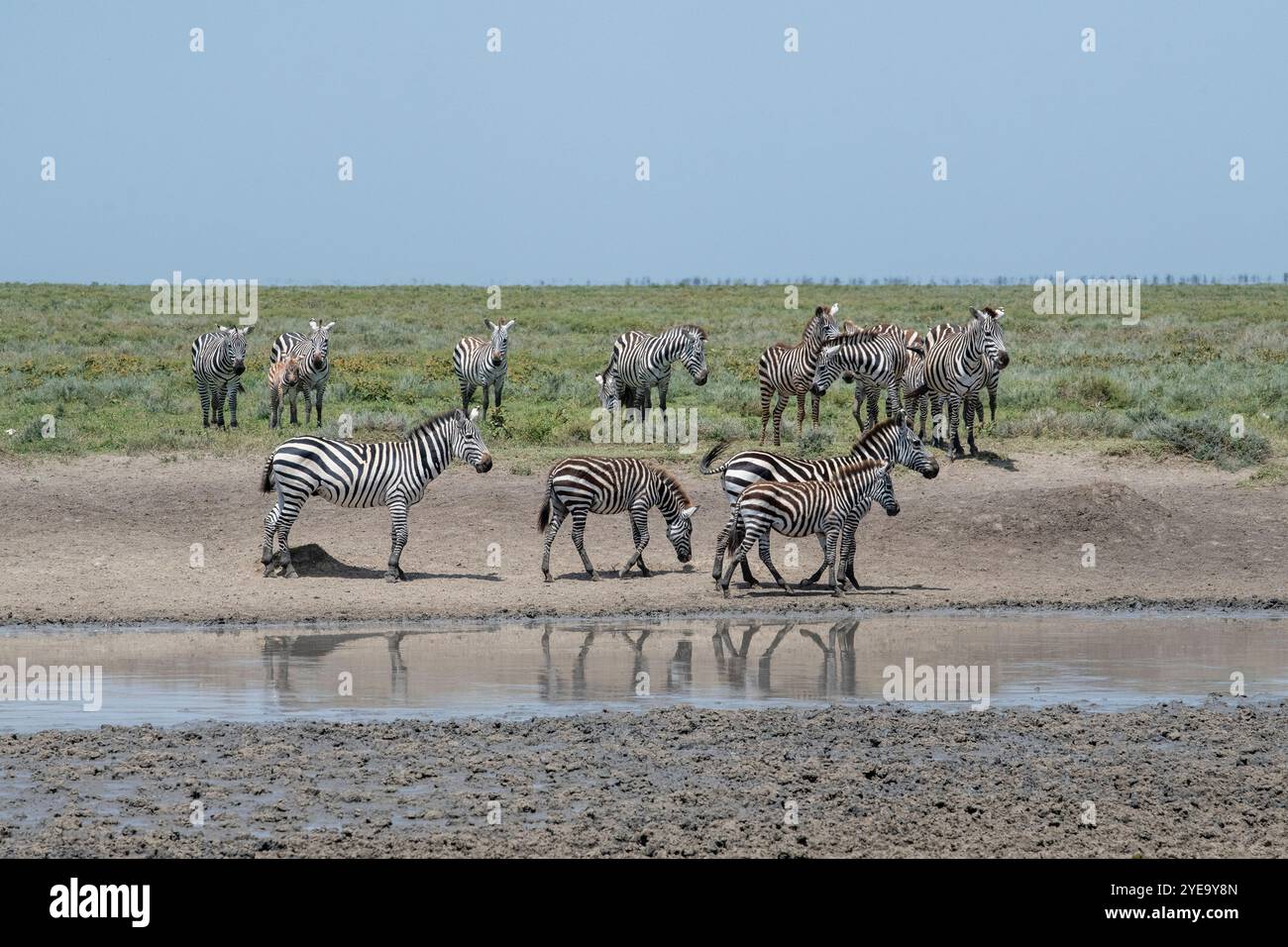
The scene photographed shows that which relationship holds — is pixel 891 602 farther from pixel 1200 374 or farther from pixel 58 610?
pixel 1200 374

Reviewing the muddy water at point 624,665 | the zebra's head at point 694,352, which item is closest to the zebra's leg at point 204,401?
the zebra's head at point 694,352

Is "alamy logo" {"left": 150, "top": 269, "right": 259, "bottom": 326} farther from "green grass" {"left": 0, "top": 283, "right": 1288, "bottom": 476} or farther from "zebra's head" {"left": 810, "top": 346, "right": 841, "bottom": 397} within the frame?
"zebra's head" {"left": 810, "top": 346, "right": 841, "bottom": 397}

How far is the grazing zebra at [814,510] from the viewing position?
17109 mm

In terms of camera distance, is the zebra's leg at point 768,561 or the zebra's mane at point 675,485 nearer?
the zebra's leg at point 768,561

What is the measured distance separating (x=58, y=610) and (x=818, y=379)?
11351mm

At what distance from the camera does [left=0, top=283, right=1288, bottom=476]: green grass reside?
23.6 metres

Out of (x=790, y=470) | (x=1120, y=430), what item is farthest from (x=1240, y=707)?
(x=1120, y=430)

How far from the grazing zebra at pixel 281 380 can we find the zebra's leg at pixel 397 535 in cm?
735

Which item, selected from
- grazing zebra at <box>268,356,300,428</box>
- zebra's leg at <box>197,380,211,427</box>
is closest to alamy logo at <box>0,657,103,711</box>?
grazing zebra at <box>268,356,300,428</box>

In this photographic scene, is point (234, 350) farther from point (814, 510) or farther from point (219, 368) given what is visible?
point (814, 510)

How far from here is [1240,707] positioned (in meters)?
11.8

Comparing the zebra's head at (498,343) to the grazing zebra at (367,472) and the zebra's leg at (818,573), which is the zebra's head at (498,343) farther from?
the zebra's leg at (818,573)

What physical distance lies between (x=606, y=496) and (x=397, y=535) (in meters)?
2.32
